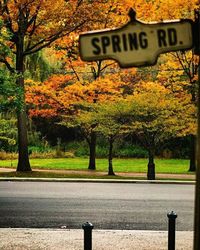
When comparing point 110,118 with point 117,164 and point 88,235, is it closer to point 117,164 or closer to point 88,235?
point 117,164

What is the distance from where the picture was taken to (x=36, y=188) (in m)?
18.4

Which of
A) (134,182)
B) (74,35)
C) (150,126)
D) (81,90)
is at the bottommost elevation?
(134,182)

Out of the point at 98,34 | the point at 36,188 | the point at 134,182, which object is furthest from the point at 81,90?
the point at 98,34

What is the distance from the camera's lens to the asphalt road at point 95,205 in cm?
1124

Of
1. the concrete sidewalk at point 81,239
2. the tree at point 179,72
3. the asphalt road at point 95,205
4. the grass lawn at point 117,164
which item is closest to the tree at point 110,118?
the grass lawn at point 117,164

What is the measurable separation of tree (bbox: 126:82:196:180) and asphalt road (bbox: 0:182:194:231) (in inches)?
135

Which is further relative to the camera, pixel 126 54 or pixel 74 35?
pixel 74 35

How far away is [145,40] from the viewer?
12.0 ft

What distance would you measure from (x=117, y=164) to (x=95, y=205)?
1791cm

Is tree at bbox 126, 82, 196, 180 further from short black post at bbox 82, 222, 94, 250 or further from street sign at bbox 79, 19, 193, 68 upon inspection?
street sign at bbox 79, 19, 193, 68

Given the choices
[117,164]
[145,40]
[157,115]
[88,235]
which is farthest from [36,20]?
[145,40]

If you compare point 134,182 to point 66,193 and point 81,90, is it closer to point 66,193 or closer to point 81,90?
point 66,193

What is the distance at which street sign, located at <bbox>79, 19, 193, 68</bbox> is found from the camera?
365 cm

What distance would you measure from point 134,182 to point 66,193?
5.24 m
